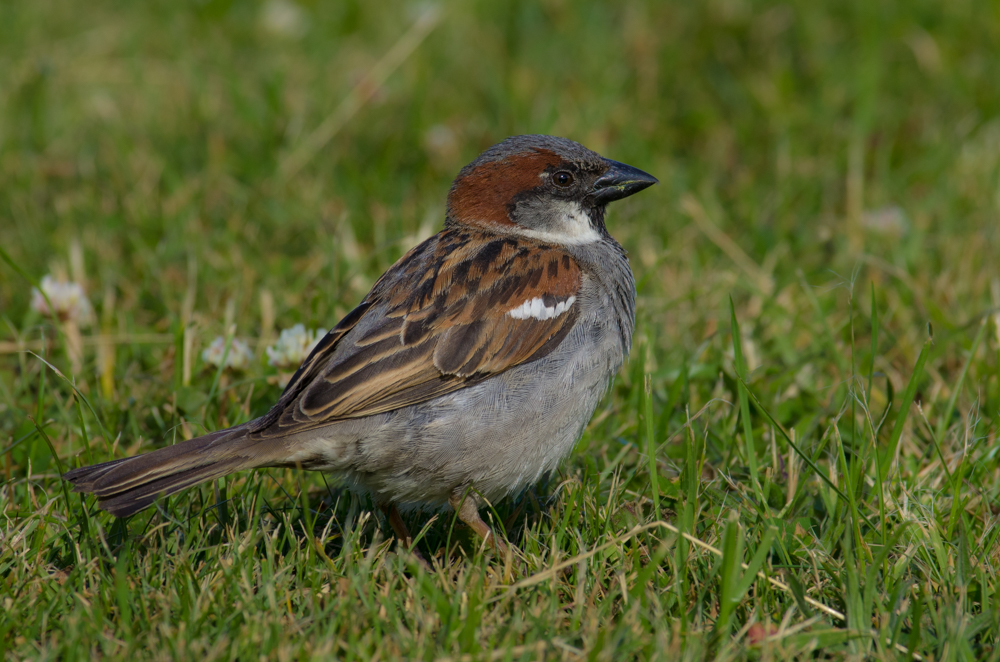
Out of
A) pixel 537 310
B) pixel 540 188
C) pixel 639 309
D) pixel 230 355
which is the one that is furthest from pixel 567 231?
pixel 230 355

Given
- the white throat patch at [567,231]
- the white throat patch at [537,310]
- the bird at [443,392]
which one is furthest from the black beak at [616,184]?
the white throat patch at [537,310]

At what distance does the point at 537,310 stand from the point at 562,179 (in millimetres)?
812

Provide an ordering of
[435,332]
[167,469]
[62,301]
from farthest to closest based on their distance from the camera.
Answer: [62,301]
[435,332]
[167,469]

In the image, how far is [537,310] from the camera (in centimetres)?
367

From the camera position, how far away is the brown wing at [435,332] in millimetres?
3430

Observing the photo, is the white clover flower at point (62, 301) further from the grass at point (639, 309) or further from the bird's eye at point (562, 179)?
the bird's eye at point (562, 179)

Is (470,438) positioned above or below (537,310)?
below

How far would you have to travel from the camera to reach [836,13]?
7.46 meters

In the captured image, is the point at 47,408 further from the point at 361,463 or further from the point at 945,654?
the point at 945,654

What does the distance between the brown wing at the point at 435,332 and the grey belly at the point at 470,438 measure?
52mm

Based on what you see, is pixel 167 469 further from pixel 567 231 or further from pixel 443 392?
pixel 567 231

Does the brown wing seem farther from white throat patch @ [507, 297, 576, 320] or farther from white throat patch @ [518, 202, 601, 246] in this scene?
white throat patch @ [518, 202, 601, 246]

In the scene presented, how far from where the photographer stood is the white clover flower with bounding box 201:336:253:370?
4.22 meters

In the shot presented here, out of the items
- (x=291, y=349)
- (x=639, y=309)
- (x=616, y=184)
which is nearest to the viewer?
(x=291, y=349)
